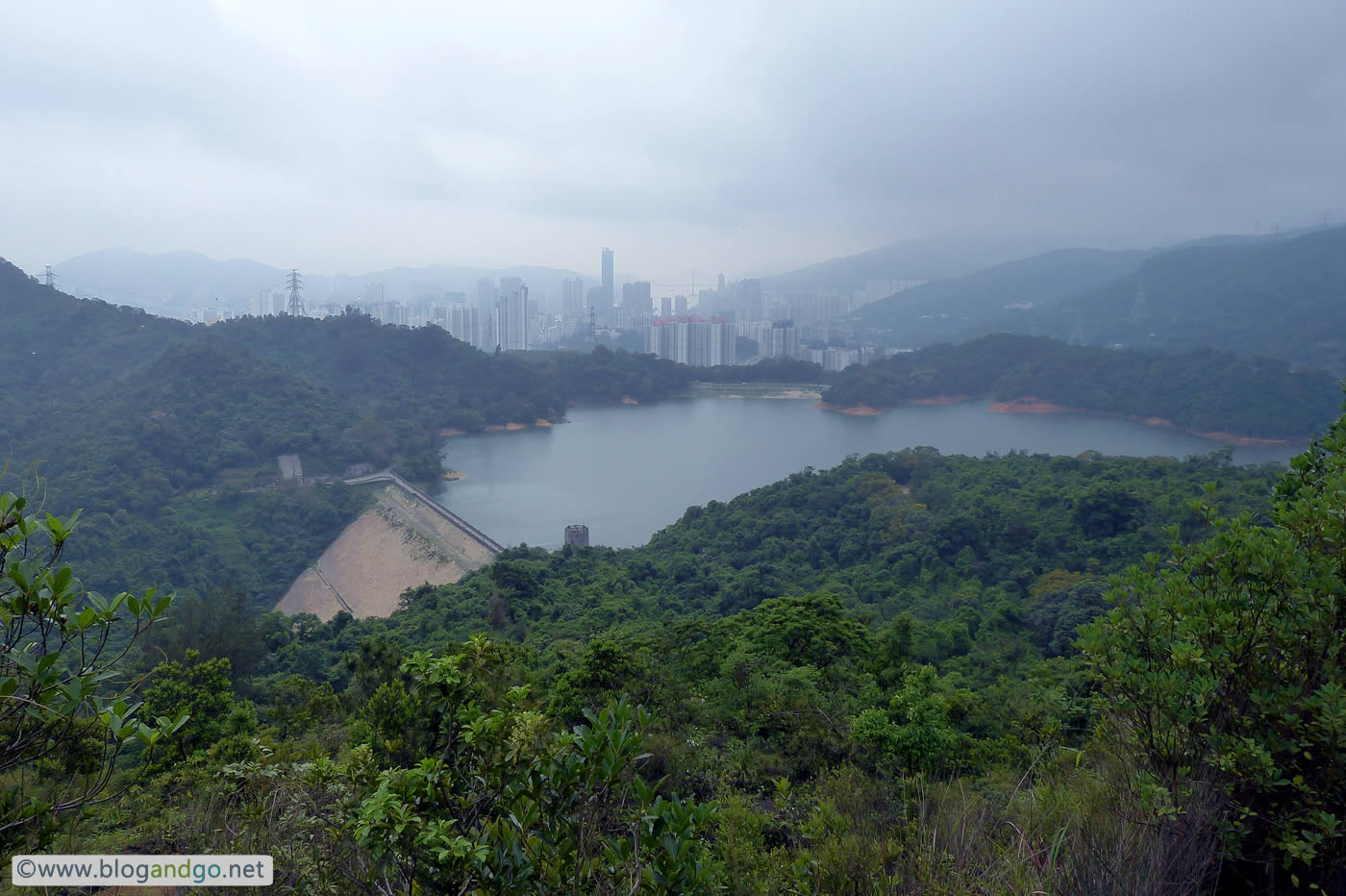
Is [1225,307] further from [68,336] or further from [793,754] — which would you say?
[68,336]

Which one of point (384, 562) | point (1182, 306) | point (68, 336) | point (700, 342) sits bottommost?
point (384, 562)

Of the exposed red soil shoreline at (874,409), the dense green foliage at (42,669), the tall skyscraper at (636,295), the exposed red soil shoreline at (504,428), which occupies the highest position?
the tall skyscraper at (636,295)

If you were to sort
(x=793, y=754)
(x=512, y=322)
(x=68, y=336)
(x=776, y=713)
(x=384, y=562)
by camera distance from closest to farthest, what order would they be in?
1. (x=793, y=754)
2. (x=776, y=713)
3. (x=384, y=562)
4. (x=68, y=336)
5. (x=512, y=322)

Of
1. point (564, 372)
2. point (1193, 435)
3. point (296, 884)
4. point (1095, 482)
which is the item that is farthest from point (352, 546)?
A: point (1193, 435)

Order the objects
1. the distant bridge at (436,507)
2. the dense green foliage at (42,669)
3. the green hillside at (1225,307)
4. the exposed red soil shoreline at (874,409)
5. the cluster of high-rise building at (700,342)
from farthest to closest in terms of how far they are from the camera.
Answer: the cluster of high-rise building at (700,342)
the green hillside at (1225,307)
the exposed red soil shoreline at (874,409)
the distant bridge at (436,507)
the dense green foliage at (42,669)

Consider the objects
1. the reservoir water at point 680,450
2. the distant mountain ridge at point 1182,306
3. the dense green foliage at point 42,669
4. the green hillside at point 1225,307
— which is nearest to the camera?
the dense green foliage at point 42,669

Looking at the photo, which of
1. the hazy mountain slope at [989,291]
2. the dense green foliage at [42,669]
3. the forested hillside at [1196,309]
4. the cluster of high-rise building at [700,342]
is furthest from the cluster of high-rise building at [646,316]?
the dense green foliage at [42,669]

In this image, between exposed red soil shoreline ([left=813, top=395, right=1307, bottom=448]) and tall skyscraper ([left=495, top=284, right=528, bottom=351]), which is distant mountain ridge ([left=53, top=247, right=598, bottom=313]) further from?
exposed red soil shoreline ([left=813, top=395, right=1307, bottom=448])

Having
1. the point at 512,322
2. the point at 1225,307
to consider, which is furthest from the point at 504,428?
the point at 1225,307

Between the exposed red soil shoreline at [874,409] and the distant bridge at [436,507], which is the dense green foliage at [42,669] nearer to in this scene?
the distant bridge at [436,507]
